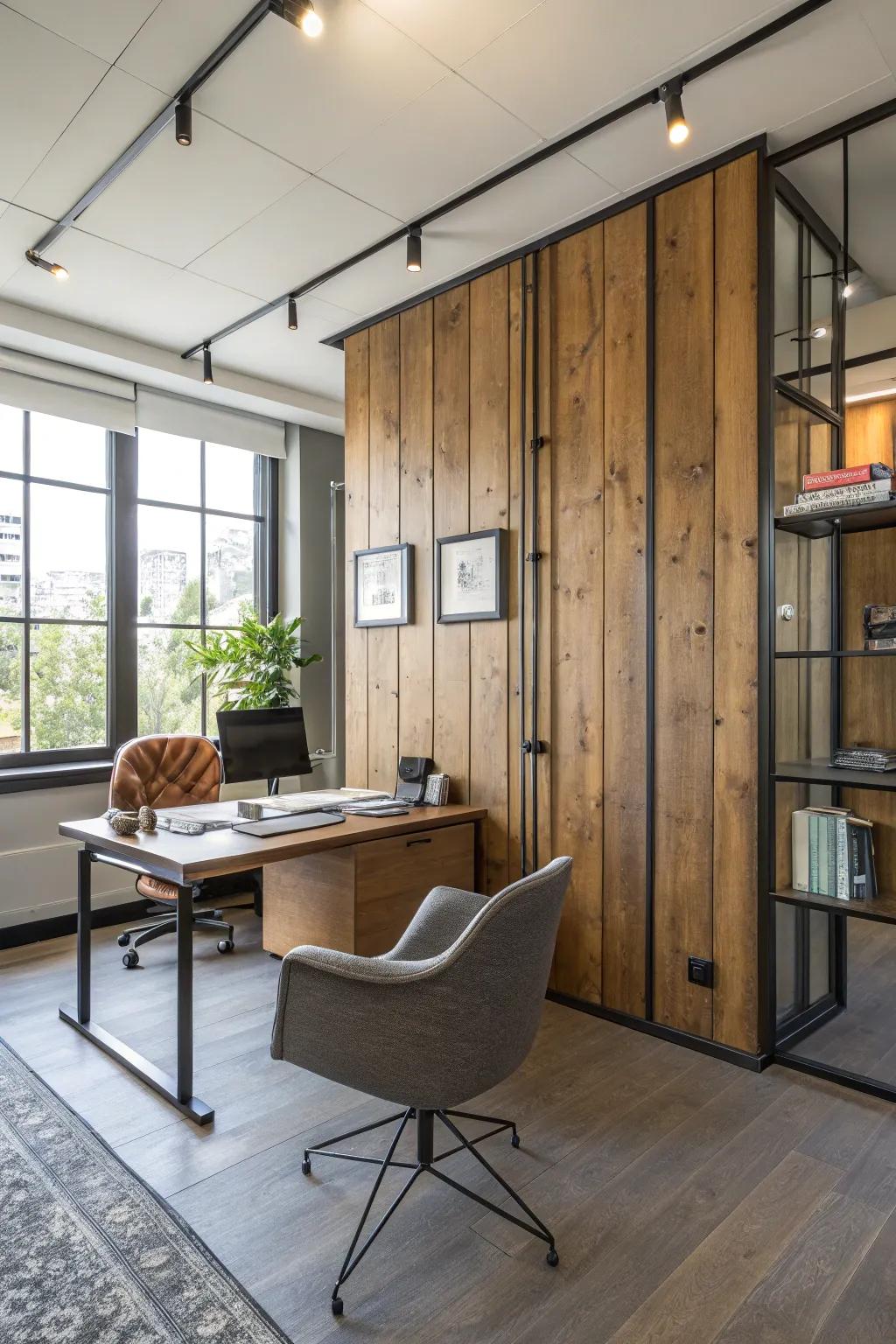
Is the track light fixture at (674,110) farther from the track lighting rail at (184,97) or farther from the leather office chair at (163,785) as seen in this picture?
the leather office chair at (163,785)

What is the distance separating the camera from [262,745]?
3877 millimetres

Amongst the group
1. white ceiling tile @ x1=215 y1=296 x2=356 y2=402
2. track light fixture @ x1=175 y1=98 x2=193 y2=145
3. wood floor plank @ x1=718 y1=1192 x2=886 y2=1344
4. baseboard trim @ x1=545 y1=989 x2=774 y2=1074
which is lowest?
wood floor plank @ x1=718 y1=1192 x2=886 y2=1344

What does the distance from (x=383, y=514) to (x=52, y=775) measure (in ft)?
6.82

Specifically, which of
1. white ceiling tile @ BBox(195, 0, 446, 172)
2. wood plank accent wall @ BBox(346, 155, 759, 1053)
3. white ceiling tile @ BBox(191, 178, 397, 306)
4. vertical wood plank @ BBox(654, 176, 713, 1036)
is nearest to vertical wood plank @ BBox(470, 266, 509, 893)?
wood plank accent wall @ BBox(346, 155, 759, 1053)

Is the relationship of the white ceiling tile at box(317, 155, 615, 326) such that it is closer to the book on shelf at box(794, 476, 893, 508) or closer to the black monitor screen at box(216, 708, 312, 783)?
the book on shelf at box(794, 476, 893, 508)

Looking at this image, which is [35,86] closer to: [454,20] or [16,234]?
[16,234]

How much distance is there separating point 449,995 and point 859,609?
91.6 inches

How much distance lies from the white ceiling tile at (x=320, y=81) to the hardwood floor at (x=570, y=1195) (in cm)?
294

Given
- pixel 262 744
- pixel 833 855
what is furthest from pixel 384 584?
pixel 833 855

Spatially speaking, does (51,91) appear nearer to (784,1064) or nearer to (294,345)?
(294,345)

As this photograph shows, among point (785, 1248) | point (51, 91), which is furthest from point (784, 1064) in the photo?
point (51, 91)

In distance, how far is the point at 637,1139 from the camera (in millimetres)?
2217

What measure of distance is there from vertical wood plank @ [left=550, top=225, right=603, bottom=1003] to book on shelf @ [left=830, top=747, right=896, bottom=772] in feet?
2.64

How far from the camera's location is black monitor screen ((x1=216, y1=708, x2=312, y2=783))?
376 cm
